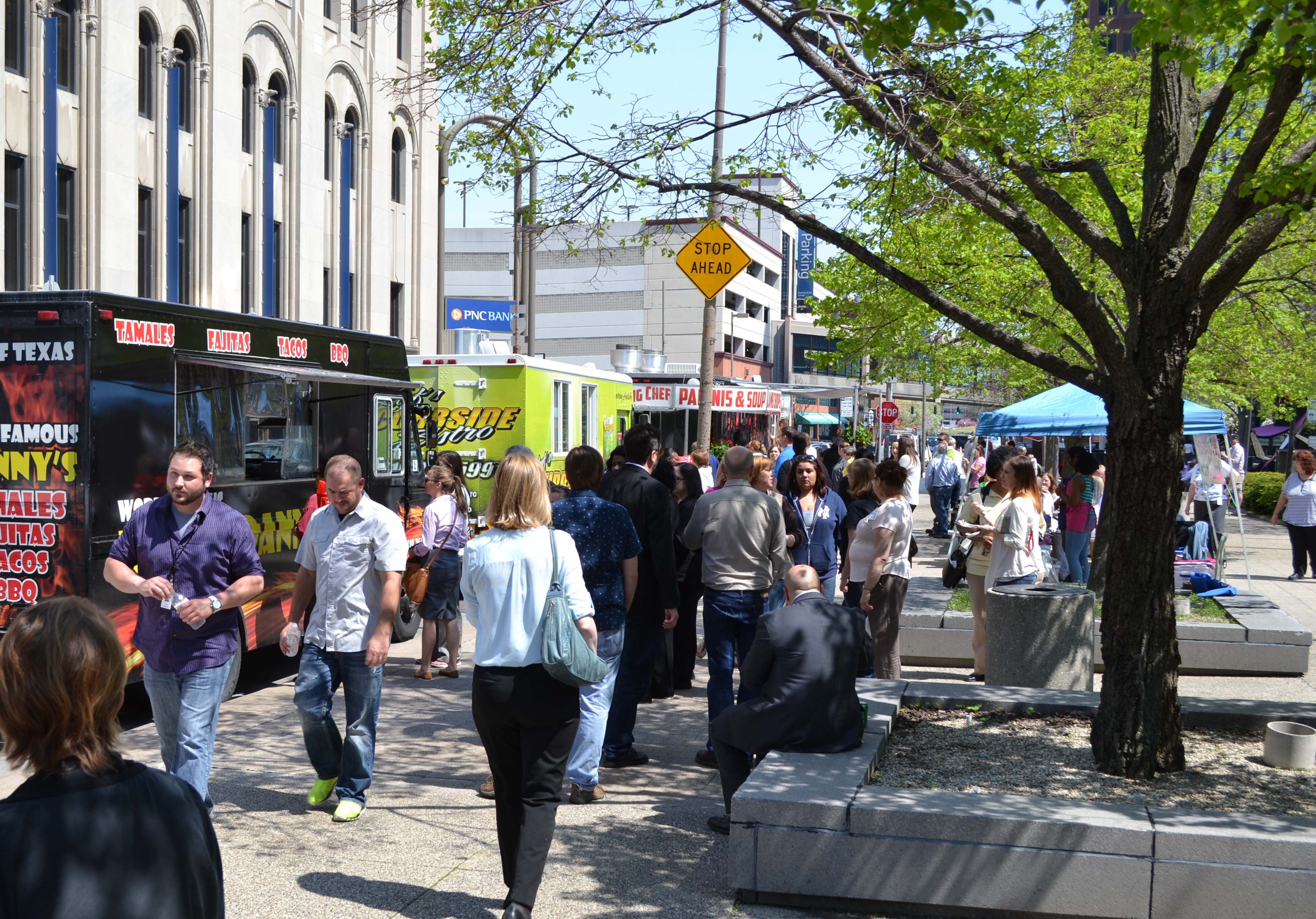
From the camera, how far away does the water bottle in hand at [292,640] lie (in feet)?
18.9

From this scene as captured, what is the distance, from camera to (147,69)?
20.8m

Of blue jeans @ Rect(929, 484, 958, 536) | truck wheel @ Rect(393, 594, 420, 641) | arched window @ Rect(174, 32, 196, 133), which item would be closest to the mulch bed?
truck wheel @ Rect(393, 594, 420, 641)

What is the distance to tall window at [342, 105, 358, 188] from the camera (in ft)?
88.9

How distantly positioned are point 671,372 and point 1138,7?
26.6 m

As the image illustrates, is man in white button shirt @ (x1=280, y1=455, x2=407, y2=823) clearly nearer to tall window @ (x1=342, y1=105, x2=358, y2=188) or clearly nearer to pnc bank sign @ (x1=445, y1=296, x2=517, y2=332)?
pnc bank sign @ (x1=445, y1=296, x2=517, y2=332)

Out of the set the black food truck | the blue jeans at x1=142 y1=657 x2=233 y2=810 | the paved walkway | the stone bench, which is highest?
the black food truck

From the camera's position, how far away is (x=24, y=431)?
7516 mm

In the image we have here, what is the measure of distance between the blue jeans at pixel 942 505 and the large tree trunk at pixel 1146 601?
16.1 m

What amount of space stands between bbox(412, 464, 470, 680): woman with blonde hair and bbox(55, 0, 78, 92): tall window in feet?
43.9

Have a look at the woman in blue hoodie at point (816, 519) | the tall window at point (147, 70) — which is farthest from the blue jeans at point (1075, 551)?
the tall window at point (147, 70)

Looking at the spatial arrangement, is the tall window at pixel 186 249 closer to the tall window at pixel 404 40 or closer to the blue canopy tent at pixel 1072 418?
the tall window at pixel 404 40

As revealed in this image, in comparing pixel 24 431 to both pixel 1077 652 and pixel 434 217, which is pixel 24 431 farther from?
pixel 434 217

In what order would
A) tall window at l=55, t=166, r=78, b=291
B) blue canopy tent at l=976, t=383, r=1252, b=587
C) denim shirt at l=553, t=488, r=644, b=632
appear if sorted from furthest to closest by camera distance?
tall window at l=55, t=166, r=78, b=291 < blue canopy tent at l=976, t=383, r=1252, b=587 < denim shirt at l=553, t=488, r=644, b=632

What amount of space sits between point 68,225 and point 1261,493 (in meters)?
26.7
